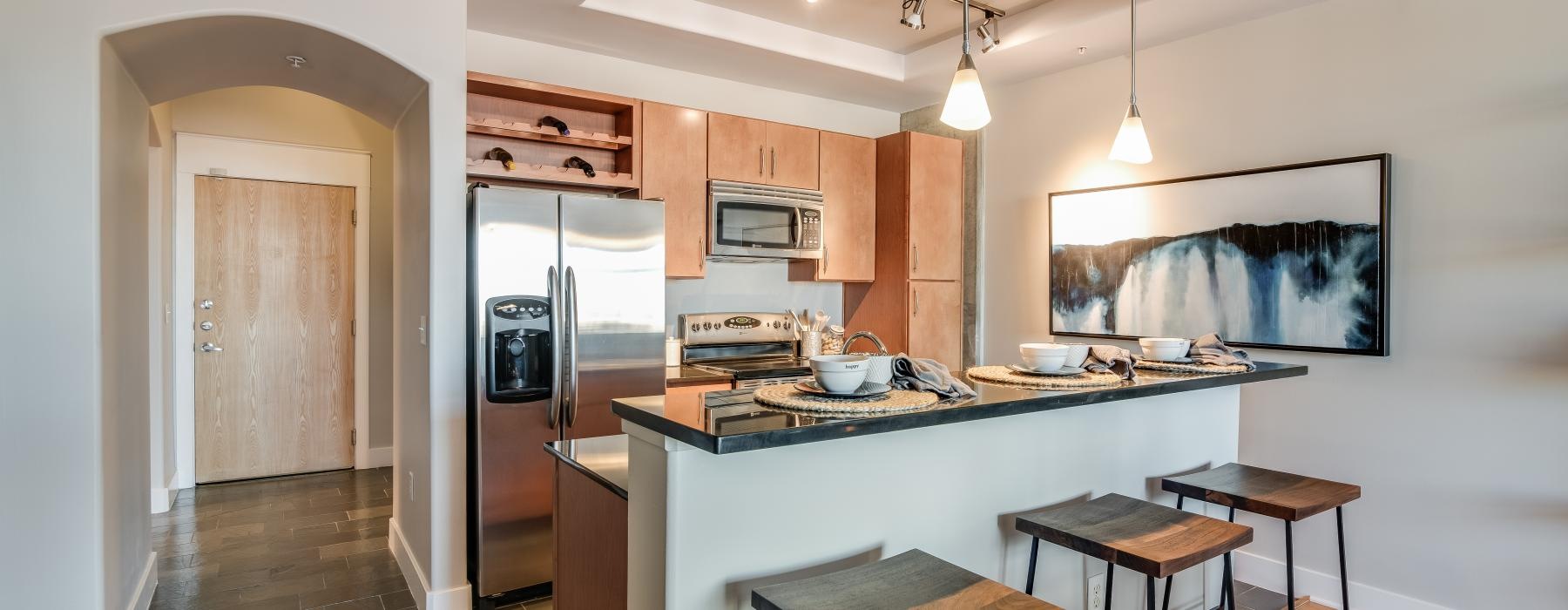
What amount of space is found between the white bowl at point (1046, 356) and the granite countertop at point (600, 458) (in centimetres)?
109

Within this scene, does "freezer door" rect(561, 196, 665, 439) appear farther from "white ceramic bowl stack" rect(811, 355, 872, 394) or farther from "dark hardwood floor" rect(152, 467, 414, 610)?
"white ceramic bowl stack" rect(811, 355, 872, 394)

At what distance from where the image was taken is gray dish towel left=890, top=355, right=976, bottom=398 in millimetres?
1788

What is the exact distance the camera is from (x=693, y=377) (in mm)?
3664

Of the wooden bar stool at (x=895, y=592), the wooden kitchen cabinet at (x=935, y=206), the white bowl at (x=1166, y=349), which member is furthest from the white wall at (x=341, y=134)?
the white bowl at (x=1166, y=349)

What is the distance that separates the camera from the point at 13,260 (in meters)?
2.08

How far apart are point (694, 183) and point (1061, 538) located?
2.59m

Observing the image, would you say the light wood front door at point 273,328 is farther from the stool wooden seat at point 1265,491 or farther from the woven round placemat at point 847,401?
the stool wooden seat at point 1265,491

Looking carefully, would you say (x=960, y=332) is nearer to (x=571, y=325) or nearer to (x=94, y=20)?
(x=571, y=325)

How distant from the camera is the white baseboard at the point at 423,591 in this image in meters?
2.85

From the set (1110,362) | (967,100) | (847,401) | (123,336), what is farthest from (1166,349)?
(123,336)

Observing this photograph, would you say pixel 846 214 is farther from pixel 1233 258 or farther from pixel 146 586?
pixel 146 586

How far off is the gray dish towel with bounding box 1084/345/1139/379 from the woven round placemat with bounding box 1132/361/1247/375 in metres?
0.13

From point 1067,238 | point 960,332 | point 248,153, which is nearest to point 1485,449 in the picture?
point 1067,238

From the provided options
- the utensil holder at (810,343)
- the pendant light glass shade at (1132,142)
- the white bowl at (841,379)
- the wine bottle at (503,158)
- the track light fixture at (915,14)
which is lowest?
the utensil holder at (810,343)
